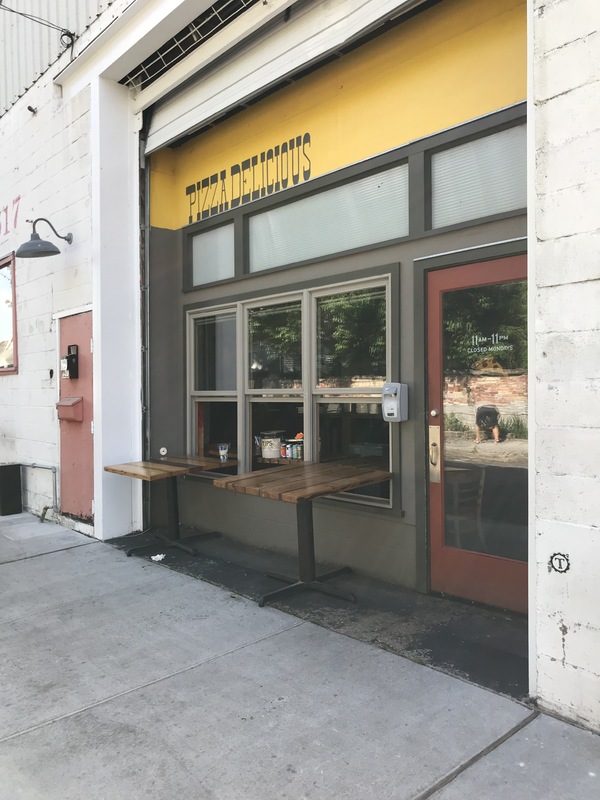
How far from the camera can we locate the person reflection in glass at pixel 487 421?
12.4ft

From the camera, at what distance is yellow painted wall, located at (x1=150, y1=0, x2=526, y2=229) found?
12.2 ft

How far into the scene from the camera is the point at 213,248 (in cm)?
588

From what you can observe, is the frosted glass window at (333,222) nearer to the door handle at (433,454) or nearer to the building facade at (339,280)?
the building facade at (339,280)

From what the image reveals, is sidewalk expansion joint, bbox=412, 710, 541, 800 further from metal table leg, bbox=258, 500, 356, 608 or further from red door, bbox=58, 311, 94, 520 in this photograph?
red door, bbox=58, 311, 94, 520

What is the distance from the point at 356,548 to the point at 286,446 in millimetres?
1119

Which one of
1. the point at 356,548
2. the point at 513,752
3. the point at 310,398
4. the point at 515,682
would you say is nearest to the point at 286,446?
the point at 310,398

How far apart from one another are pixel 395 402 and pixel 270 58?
2847 millimetres

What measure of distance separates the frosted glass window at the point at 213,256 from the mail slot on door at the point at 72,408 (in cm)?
167

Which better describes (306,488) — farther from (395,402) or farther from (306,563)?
(395,402)

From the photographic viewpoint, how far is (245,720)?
2.70m

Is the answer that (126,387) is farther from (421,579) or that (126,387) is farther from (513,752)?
(513,752)

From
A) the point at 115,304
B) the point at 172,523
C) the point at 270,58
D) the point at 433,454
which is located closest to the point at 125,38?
the point at 270,58

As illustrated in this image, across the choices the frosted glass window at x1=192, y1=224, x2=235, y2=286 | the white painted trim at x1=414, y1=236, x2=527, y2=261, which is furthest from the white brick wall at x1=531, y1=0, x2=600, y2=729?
the frosted glass window at x1=192, y1=224, x2=235, y2=286

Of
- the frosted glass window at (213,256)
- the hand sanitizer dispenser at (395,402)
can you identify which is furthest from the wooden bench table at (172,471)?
the hand sanitizer dispenser at (395,402)
